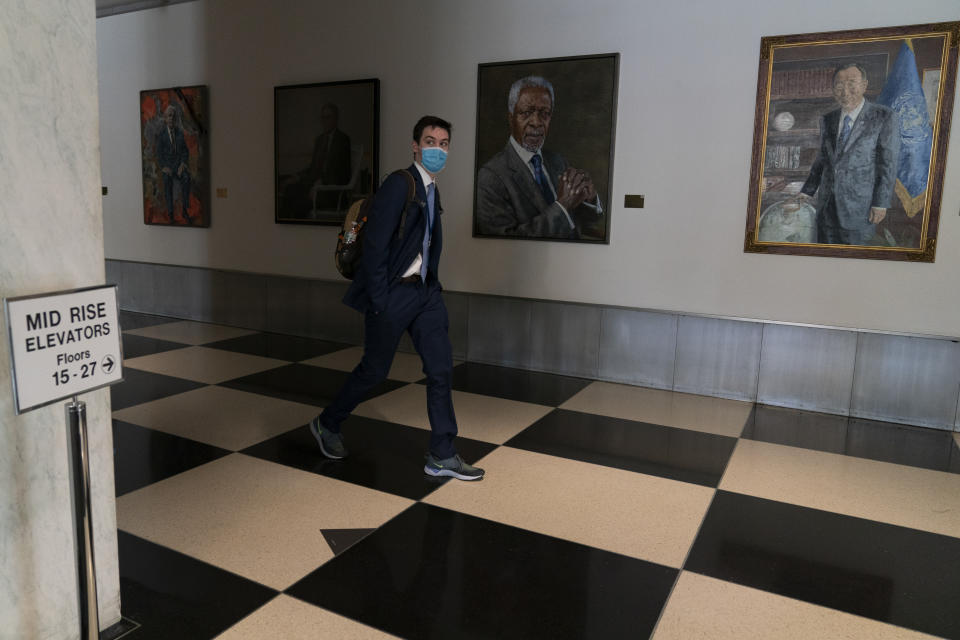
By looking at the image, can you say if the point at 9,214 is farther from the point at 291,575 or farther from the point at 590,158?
the point at 590,158

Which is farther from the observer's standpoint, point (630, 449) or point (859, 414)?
point (859, 414)

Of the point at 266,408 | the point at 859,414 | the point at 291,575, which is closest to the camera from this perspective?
the point at 291,575

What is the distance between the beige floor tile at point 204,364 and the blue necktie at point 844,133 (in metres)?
4.96

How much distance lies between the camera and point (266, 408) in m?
5.01

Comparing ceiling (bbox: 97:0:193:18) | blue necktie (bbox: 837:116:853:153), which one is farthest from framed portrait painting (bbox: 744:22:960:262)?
ceiling (bbox: 97:0:193:18)

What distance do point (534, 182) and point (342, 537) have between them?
13.5 feet

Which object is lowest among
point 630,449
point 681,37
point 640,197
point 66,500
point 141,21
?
point 630,449

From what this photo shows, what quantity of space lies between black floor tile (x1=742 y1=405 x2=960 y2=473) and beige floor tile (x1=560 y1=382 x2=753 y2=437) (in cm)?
16

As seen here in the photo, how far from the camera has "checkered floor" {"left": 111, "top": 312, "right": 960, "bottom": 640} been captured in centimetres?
254

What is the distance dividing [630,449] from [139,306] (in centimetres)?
734

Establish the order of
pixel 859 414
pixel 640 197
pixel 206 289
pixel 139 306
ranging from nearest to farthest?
pixel 859 414
pixel 640 197
pixel 206 289
pixel 139 306

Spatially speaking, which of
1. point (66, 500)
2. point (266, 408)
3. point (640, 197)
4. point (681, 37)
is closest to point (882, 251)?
point (640, 197)

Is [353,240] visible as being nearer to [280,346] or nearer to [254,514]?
[254,514]

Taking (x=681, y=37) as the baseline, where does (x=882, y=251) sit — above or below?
below
